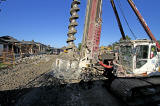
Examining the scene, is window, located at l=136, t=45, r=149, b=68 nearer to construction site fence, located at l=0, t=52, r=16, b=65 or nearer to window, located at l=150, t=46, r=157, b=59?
window, located at l=150, t=46, r=157, b=59

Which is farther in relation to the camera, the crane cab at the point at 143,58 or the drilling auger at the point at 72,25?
the drilling auger at the point at 72,25

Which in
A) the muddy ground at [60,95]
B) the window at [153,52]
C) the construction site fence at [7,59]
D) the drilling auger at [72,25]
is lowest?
the muddy ground at [60,95]

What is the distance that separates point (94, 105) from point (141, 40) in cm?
327

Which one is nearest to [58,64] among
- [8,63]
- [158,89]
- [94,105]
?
[94,105]

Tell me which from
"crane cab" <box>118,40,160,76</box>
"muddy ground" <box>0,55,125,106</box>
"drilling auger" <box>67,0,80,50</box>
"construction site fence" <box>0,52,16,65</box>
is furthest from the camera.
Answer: "construction site fence" <box>0,52,16,65</box>

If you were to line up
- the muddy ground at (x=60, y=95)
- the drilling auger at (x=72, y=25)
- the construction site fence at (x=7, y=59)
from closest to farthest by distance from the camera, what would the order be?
the muddy ground at (x=60, y=95) < the drilling auger at (x=72, y=25) < the construction site fence at (x=7, y=59)

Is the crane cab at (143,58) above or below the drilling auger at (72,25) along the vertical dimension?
below

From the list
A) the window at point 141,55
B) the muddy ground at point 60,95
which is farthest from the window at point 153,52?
the muddy ground at point 60,95

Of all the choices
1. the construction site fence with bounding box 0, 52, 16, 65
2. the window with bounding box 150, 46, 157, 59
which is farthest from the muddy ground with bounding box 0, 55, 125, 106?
the construction site fence with bounding box 0, 52, 16, 65

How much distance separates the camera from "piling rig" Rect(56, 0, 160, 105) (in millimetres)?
3055

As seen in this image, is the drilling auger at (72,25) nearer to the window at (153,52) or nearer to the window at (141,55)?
the window at (141,55)

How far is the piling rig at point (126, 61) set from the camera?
305 cm

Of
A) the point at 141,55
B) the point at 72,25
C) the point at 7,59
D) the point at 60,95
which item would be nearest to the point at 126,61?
the point at 141,55

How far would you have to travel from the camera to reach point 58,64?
16.3 ft
